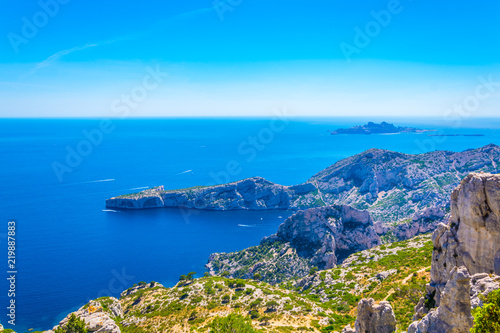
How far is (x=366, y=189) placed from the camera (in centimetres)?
14650

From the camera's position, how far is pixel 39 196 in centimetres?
15600

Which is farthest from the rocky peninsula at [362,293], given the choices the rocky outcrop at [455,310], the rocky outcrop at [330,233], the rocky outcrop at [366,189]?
the rocky outcrop at [366,189]

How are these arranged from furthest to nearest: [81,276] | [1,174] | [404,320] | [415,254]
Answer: [1,174]
[81,276]
[415,254]
[404,320]

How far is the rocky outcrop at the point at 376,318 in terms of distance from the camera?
21922mm

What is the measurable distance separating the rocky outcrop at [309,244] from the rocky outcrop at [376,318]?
50362mm

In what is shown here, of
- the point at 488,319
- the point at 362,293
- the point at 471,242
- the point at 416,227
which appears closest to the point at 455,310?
the point at 488,319

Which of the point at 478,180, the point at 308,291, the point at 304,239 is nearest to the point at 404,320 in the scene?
the point at 478,180

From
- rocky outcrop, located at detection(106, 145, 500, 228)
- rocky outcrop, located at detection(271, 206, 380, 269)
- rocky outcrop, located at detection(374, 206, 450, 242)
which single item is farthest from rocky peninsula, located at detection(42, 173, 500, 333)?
rocky outcrop, located at detection(106, 145, 500, 228)

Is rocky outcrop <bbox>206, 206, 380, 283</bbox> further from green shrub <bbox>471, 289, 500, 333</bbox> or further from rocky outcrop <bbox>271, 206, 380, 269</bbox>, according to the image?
green shrub <bbox>471, 289, 500, 333</bbox>

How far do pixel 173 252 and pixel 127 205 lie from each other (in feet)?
189

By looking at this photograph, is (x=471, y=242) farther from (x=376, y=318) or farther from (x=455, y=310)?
(x=376, y=318)

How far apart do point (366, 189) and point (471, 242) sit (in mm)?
128962

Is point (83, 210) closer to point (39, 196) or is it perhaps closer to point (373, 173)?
point (39, 196)

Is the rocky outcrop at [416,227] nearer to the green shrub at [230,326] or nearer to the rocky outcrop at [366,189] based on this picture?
the rocky outcrop at [366,189]
